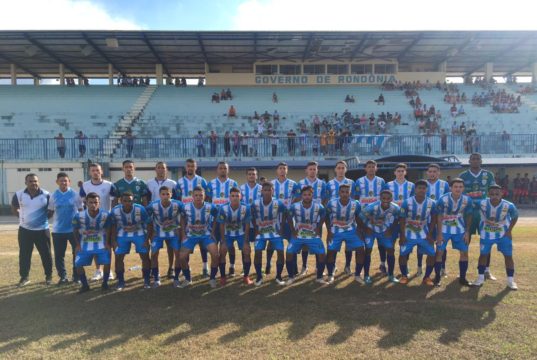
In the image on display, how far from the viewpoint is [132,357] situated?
4090mm

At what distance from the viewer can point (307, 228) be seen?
21.4 feet

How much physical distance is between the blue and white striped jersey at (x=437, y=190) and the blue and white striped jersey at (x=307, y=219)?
2163 millimetres

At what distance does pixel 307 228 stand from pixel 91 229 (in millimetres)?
3469

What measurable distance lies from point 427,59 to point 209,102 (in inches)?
709

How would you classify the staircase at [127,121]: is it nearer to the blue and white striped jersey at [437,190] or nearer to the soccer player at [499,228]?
the blue and white striped jersey at [437,190]

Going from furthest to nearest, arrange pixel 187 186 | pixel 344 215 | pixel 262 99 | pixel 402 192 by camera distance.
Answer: pixel 262 99 < pixel 187 186 < pixel 402 192 < pixel 344 215

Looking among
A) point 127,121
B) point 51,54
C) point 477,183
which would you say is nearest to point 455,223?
point 477,183

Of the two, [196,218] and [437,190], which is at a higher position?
[437,190]

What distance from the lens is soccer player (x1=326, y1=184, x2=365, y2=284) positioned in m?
6.56

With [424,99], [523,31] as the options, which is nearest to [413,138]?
[424,99]

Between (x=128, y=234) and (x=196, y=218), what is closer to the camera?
(x=128, y=234)

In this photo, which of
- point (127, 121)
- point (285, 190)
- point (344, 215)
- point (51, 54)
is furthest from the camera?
point (51, 54)

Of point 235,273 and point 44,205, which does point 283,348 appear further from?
point 44,205

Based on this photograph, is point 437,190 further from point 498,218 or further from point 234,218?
point 234,218
